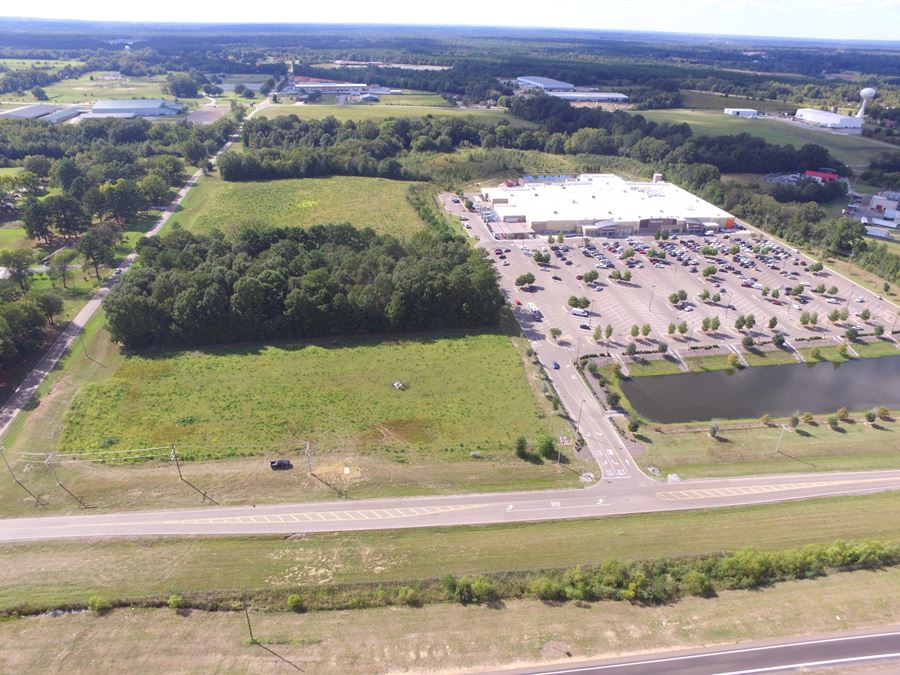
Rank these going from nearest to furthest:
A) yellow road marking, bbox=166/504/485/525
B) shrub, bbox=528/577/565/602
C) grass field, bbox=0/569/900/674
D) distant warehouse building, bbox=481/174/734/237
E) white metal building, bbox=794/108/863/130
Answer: grass field, bbox=0/569/900/674
shrub, bbox=528/577/565/602
yellow road marking, bbox=166/504/485/525
distant warehouse building, bbox=481/174/734/237
white metal building, bbox=794/108/863/130

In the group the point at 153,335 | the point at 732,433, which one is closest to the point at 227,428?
the point at 153,335

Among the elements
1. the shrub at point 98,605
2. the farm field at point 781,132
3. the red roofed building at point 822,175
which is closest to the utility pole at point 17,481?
the shrub at point 98,605

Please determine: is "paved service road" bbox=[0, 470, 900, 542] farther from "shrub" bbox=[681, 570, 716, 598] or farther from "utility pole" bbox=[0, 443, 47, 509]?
"shrub" bbox=[681, 570, 716, 598]

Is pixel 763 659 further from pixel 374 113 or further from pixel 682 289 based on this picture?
pixel 374 113

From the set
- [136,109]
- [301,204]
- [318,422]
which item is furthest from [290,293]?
[136,109]

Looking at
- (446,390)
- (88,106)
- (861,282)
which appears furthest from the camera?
(88,106)

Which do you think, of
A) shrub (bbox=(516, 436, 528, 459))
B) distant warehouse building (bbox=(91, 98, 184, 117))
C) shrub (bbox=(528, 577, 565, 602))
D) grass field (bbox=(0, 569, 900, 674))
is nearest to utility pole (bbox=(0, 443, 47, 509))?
grass field (bbox=(0, 569, 900, 674))

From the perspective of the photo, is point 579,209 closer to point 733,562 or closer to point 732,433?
point 732,433
